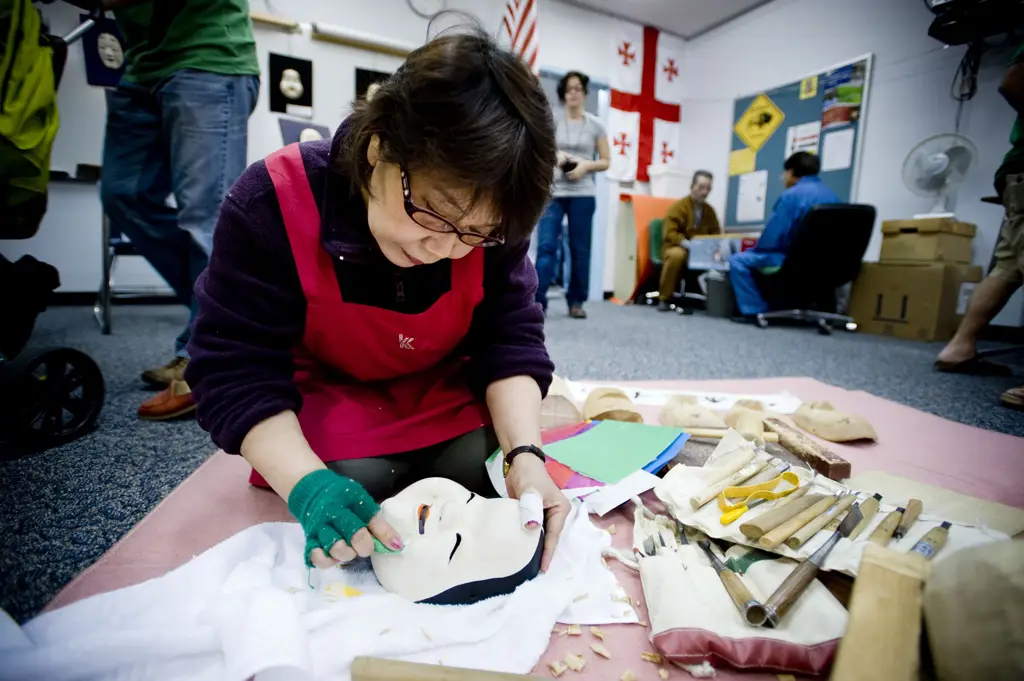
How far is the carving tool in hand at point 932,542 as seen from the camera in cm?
51

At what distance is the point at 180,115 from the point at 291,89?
67.2 inches

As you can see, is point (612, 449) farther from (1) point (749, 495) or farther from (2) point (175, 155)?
(2) point (175, 155)

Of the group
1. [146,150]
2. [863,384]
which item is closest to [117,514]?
[146,150]

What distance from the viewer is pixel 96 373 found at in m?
0.92

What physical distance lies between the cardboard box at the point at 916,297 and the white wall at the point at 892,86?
222 millimetres

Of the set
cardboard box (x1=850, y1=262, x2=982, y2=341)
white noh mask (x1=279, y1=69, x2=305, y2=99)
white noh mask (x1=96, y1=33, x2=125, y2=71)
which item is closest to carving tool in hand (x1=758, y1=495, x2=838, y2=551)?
white noh mask (x1=96, y1=33, x2=125, y2=71)

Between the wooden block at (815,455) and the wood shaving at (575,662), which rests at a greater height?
the wooden block at (815,455)

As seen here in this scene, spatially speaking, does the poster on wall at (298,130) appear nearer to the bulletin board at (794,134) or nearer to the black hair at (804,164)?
the black hair at (804,164)

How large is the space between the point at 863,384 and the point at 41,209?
199cm

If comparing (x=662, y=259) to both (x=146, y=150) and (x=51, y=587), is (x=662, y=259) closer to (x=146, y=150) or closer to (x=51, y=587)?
(x=146, y=150)

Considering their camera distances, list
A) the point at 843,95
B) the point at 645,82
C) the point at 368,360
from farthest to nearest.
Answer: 1. the point at 843,95
2. the point at 645,82
3. the point at 368,360

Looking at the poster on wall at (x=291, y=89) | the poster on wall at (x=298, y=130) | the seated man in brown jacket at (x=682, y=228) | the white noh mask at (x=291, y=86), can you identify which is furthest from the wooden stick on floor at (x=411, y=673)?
the seated man in brown jacket at (x=682, y=228)

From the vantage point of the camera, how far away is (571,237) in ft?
8.84

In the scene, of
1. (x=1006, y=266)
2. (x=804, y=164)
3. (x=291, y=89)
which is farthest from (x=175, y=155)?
(x=804, y=164)
